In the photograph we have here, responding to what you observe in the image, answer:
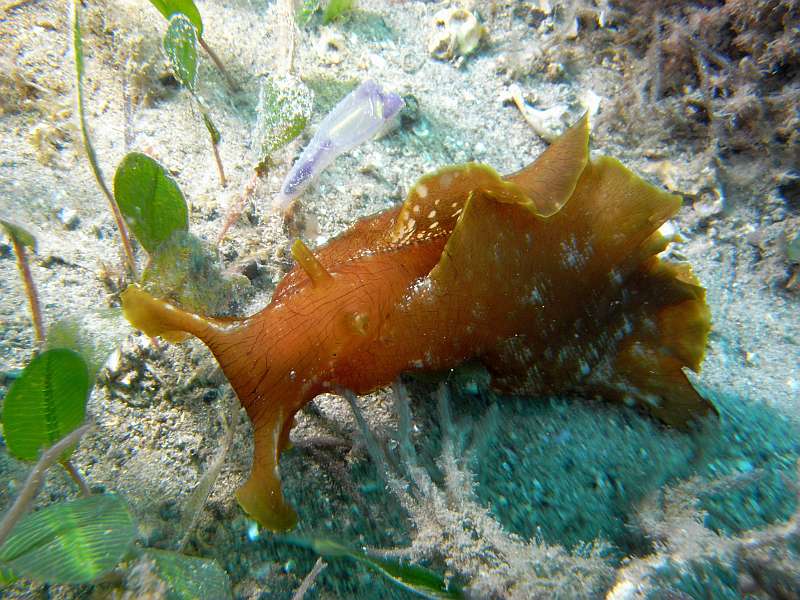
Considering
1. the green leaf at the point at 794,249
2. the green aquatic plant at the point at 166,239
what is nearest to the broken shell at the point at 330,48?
the green aquatic plant at the point at 166,239

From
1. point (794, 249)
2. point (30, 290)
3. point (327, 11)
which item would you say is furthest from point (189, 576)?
point (794, 249)

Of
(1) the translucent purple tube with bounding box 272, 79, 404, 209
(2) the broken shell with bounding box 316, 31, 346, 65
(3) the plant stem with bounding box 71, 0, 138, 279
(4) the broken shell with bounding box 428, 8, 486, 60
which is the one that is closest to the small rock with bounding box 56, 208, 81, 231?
(3) the plant stem with bounding box 71, 0, 138, 279

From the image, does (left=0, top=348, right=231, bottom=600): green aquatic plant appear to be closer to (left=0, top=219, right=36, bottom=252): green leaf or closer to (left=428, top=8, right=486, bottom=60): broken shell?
(left=0, top=219, right=36, bottom=252): green leaf

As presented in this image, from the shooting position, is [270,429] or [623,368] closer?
[270,429]

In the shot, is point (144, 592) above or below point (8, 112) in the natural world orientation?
below

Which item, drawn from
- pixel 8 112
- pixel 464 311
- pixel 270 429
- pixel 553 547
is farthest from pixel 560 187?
pixel 8 112

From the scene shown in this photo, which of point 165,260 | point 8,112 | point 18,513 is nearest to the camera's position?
point 18,513

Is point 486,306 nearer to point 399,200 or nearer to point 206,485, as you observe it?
point 399,200

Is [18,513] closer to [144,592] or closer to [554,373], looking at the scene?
[144,592]

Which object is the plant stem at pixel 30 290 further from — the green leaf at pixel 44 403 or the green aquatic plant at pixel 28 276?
the green leaf at pixel 44 403
